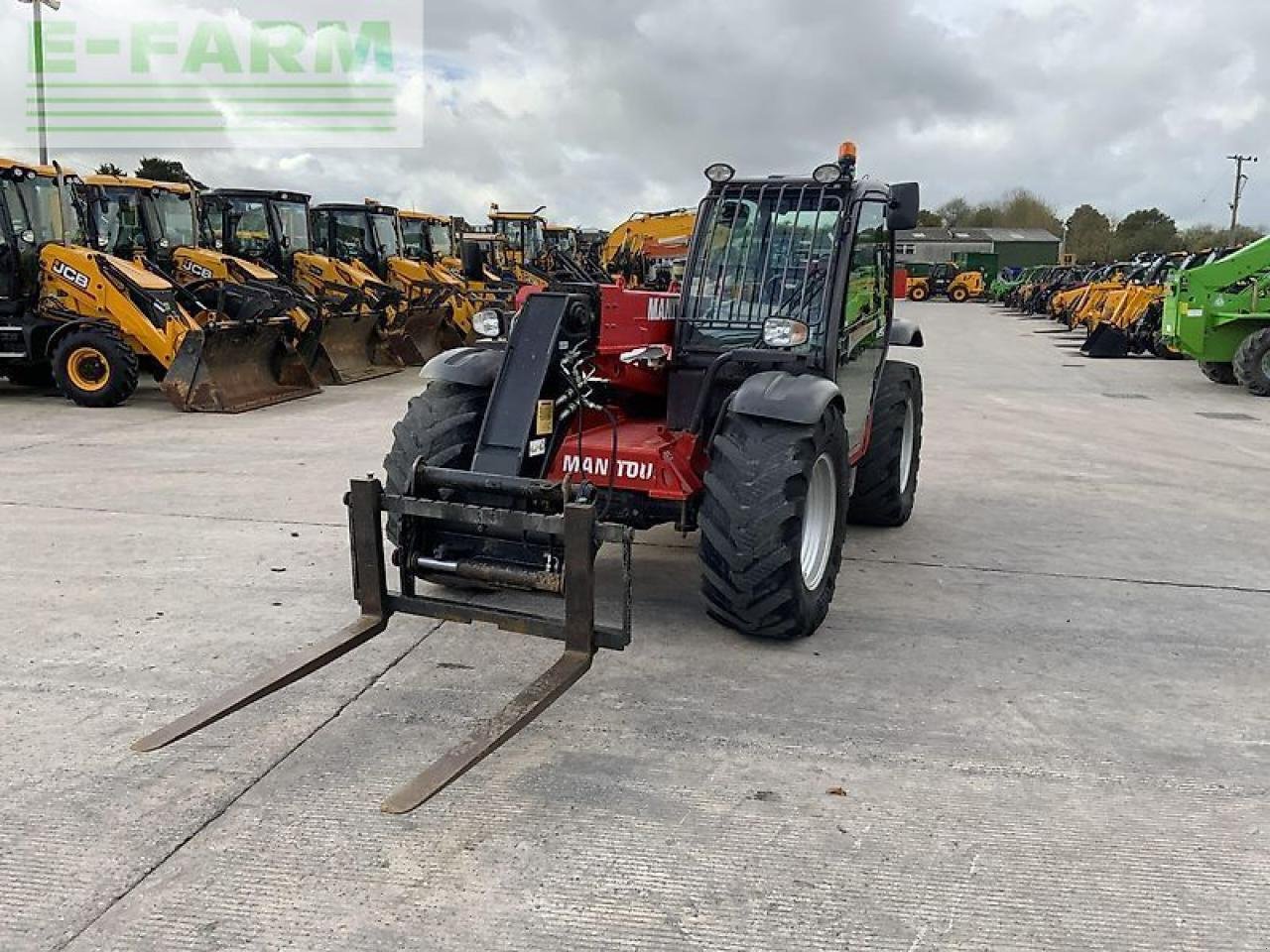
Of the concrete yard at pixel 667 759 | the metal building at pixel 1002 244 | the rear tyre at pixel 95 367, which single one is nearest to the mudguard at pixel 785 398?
the concrete yard at pixel 667 759

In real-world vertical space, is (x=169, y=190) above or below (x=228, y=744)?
above

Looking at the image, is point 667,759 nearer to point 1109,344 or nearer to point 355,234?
point 355,234

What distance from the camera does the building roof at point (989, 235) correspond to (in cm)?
7286

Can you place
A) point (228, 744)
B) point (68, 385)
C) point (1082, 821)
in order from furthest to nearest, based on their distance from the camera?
1. point (68, 385)
2. point (228, 744)
3. point (1082, 821)

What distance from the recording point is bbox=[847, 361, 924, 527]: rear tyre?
655cm

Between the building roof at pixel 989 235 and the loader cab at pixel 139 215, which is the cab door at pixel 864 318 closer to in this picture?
the loader cab at pixel 139 215

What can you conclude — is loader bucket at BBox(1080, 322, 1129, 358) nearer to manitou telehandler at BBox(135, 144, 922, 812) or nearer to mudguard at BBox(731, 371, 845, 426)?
manitou telehandler at BBox(135, 144, 922, 812)

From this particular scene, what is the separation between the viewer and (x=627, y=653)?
459cm

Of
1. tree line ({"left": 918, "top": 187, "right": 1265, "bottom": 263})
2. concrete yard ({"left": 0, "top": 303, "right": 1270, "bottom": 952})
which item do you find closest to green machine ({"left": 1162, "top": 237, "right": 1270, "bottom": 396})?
concrete yard ({"left": 0, "top": 303, "right": 1270, "bottom": 952})

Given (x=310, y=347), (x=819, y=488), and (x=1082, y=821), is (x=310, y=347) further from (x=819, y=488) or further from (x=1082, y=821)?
(x=1082, y=821)

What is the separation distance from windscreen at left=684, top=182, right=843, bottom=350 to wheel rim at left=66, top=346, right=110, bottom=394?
8.36 m

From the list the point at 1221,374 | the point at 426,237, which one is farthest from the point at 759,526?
the point at 426,237

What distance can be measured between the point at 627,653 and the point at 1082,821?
194 cm

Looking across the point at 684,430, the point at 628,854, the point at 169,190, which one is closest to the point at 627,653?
the point at 684,430
